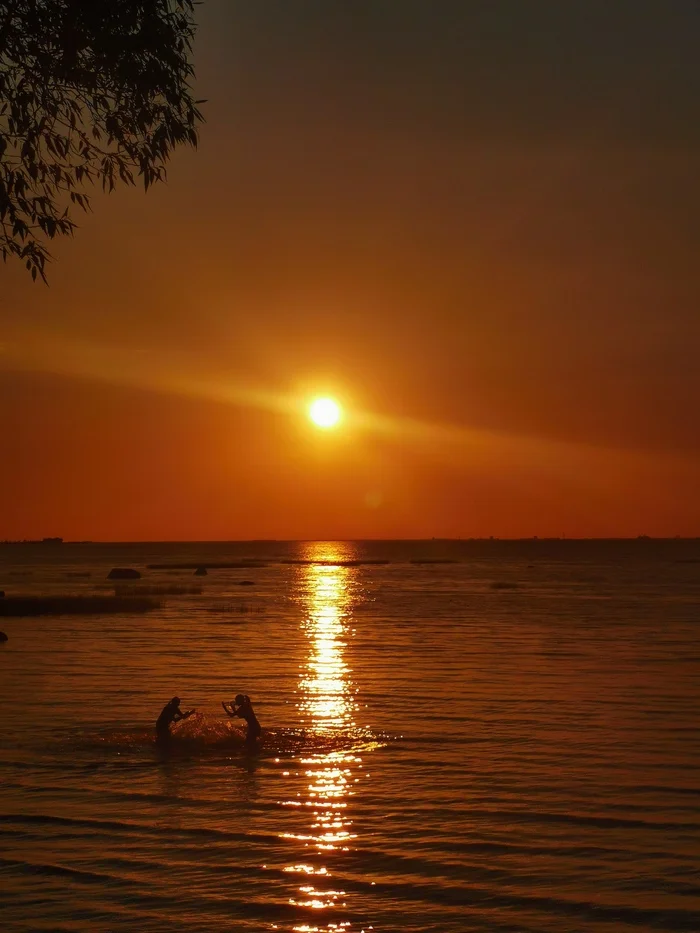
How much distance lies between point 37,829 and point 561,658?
29090mm

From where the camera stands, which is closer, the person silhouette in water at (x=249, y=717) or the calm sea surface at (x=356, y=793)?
the calm sea surface at (x=356, y=793)

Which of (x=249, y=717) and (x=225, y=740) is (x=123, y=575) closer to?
(x=225, y=740)

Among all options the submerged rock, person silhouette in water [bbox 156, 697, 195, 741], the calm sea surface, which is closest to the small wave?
the calm sea surface

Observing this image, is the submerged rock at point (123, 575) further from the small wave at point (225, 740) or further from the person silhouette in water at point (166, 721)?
the person silhouette in water at point (166, 721)

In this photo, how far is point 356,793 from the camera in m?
19.5

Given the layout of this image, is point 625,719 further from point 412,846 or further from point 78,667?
point 78,667

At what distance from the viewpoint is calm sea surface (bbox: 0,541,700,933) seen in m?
13.7

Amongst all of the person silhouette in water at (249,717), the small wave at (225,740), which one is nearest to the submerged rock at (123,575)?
the small wave at (225,740)

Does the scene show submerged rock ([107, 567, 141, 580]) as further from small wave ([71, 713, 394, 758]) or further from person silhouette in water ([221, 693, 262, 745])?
person silhouette in water ([221, 693, 262, 745])

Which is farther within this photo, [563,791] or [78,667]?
[78,667]

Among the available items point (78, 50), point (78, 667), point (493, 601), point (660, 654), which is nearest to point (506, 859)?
point (78, 50)

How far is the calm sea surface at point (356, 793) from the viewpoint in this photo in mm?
13695

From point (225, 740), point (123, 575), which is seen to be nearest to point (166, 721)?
point (225, 740)

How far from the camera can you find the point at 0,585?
110688 mm
